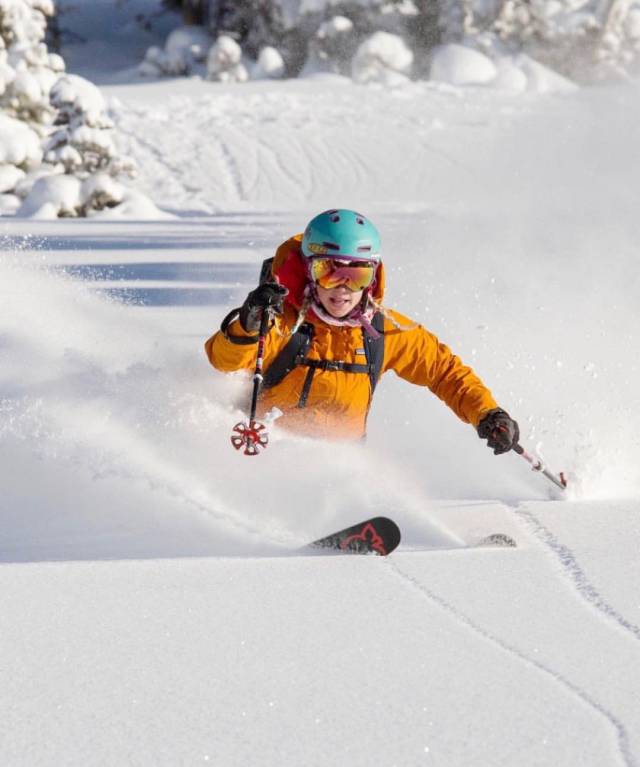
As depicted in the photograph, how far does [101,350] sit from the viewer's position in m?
6.77

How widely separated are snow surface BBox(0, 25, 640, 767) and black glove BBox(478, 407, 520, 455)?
1.13 ft

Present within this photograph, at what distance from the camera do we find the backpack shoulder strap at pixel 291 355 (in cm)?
571

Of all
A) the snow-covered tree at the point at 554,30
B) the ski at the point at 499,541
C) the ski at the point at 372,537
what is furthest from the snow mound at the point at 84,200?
the snow-covered tree at the point at 554,30

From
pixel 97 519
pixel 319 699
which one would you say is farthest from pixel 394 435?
pixel 319 699

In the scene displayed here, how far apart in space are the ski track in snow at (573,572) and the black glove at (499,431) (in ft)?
1.14

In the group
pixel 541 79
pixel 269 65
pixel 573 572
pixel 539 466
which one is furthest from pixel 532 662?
pixel 269 65

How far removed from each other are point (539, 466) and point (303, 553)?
52.5 inches

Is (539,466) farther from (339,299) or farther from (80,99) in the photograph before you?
(80,99)

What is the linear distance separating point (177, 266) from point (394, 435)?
677 cm

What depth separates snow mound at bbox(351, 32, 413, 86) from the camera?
3031 cm

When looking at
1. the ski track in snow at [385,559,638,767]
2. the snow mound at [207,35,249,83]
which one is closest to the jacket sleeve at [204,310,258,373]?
the ski track in snow at [385,559,638,767]

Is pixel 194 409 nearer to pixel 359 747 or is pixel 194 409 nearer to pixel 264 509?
pixel 264 509

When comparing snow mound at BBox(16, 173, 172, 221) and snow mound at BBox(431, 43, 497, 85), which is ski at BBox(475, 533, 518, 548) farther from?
snow mound at BBox(431, 43, 497, 85)

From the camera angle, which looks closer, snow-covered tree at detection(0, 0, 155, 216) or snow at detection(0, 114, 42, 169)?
snow-covered tree at detection(0, 0, 155, 216)
